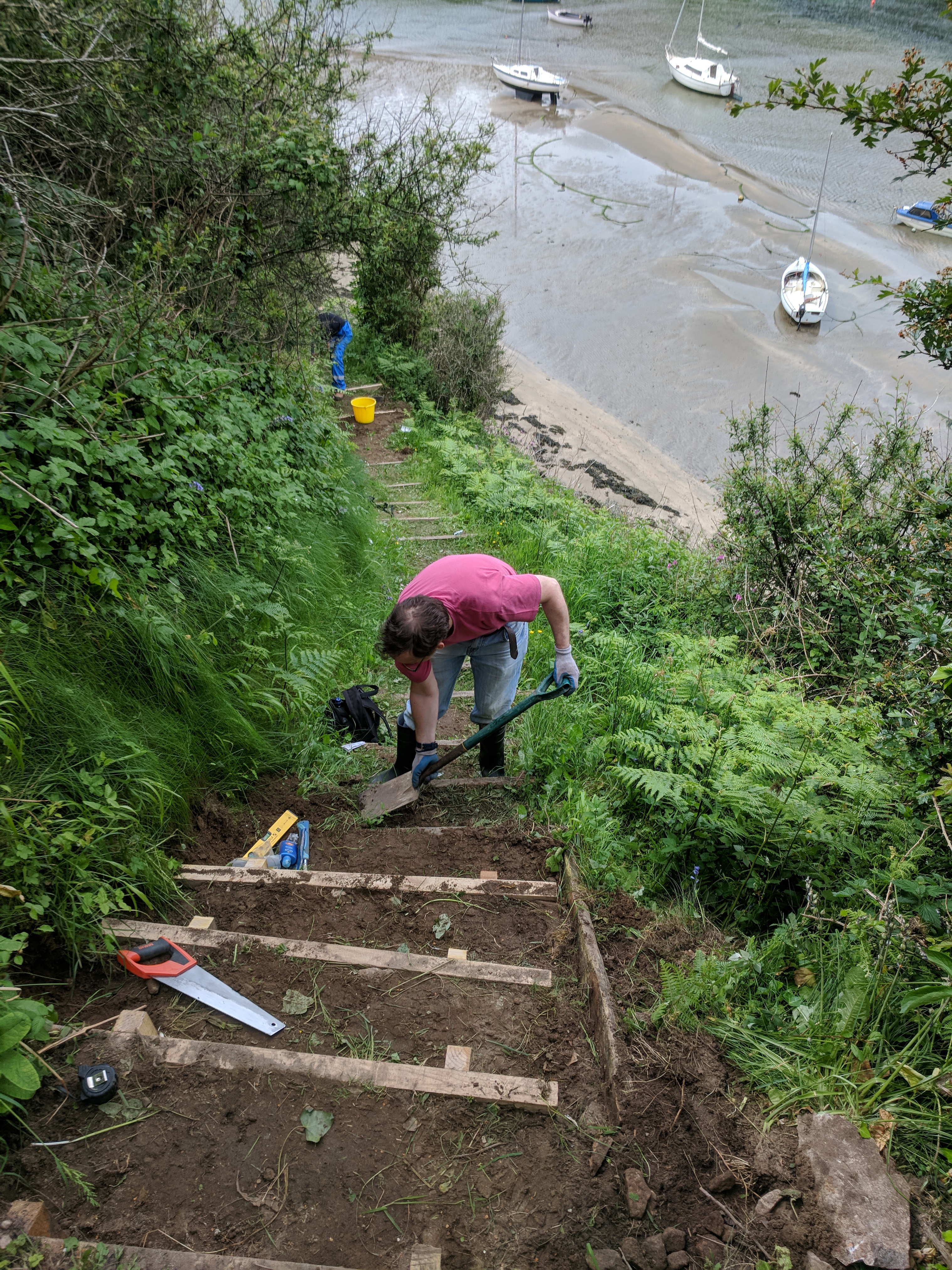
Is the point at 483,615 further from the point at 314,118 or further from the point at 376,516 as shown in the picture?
the point at 314,118

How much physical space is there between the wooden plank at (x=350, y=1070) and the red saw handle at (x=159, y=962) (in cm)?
22

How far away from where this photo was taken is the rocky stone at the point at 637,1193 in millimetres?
1958

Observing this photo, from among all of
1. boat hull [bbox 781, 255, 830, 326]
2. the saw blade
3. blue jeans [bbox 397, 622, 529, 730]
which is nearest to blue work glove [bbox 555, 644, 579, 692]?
blue jeans [bbox 397, 622, 529, 730]

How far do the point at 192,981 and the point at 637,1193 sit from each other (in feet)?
5.24

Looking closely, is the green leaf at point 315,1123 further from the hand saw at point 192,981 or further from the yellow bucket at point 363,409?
the yellow bucket at point 363,409

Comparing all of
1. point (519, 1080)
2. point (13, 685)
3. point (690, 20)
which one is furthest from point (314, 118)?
point (690, 20)

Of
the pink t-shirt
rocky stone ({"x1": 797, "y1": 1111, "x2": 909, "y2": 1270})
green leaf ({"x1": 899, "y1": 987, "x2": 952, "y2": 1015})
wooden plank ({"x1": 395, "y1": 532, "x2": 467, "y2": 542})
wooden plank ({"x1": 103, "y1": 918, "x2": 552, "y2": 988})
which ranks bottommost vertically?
wooden plank ({"x1": 395, "y1": 532, "x2": 467, "y2": 542})

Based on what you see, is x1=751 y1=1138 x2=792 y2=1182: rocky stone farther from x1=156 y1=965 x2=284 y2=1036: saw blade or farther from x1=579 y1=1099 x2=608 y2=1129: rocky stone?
x1=156 y1=965 x2=284 y2=1036: saw blade

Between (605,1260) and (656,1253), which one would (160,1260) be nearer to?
(605,1260)

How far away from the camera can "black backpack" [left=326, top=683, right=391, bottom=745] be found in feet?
14.4

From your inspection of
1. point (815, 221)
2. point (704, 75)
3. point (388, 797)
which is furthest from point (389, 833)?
point (704, 75)

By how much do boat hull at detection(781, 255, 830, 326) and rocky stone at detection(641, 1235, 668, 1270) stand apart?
1957 cm

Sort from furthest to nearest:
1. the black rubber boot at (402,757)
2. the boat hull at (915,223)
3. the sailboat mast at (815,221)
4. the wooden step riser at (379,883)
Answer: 1. the boat hull at (915,223)
2. the sailboat mast at (815,221)
3. the black rubber boot at (402,757)
4. the wooden step riser at (379,883)

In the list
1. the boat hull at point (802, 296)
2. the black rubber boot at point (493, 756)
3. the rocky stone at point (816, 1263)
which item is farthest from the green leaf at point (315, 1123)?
the boat hull at point (802, 296)
